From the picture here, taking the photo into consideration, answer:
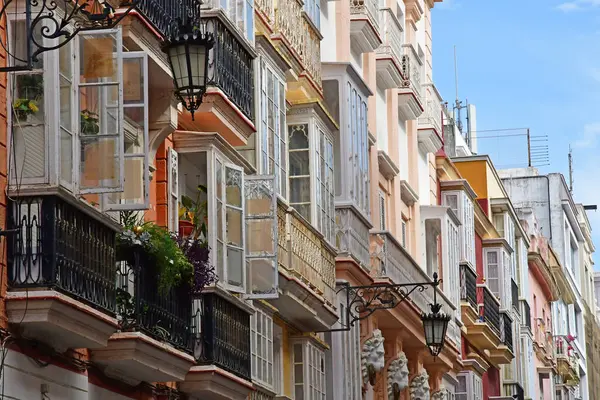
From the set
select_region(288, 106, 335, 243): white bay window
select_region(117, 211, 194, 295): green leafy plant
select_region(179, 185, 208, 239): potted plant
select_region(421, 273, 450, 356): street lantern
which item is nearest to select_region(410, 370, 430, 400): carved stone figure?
select_region(421, 273, 450, 356): street lantern

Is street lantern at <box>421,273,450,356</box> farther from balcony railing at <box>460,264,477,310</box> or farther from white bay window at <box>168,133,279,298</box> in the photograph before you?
balcony railing at <box>460,264,477,310</box>

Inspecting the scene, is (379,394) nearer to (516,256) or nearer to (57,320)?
(57,320)

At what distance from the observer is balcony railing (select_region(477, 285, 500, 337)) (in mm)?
41656

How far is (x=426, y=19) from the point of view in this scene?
3916cm

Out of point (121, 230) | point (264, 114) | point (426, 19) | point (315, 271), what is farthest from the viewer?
point (426, 19)

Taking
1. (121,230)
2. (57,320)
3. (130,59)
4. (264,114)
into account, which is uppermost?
(264,114)

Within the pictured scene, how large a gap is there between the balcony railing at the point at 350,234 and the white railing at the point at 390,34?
569cm

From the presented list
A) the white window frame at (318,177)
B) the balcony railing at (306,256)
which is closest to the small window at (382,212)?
the white window frame at (318,177)

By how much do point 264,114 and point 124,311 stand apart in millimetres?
6229

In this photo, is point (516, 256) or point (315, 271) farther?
point (516, 256)

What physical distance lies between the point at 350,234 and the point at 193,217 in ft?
24.4

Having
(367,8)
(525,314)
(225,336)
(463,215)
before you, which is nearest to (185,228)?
(225,336)

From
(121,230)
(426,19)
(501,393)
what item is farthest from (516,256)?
(121,230)

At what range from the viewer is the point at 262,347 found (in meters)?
22.2
